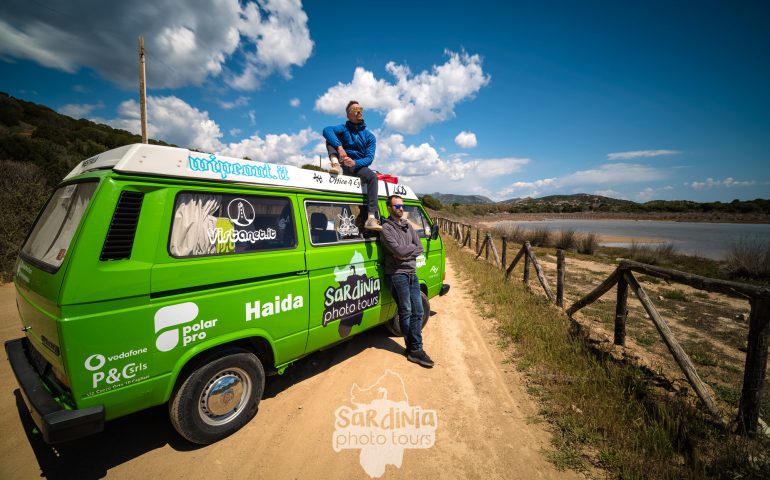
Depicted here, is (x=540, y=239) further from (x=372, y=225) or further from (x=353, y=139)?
(x=372, y=225)

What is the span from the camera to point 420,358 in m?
4.32

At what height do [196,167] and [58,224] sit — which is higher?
[196,167]

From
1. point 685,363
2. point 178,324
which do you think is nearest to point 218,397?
point 178,324

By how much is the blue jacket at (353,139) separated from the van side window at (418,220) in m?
1.18

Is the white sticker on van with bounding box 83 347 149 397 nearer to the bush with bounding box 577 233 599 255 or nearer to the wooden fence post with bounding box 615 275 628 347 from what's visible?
the wooden fence post with bounding box 615 275 628 347

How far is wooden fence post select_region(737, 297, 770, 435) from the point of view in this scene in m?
2.65

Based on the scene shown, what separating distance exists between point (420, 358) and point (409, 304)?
797 mm

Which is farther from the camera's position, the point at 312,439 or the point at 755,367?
the point at 312,439

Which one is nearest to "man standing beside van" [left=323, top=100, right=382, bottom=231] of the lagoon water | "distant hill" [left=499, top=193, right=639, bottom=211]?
the lagoon water

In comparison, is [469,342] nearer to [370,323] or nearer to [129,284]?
[370,323]

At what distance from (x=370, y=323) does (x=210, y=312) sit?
226 centimetres

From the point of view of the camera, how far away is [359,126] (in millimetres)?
4914

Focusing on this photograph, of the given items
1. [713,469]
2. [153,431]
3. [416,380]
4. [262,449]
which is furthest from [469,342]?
[153,431]

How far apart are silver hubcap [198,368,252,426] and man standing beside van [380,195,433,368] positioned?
7.16 ft
